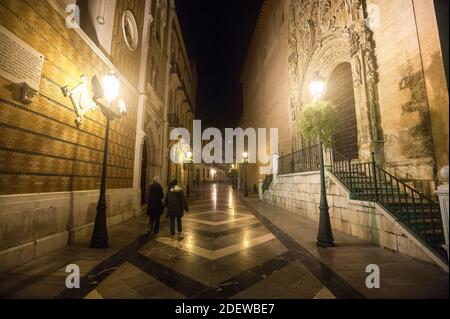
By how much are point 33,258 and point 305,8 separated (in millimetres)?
18120

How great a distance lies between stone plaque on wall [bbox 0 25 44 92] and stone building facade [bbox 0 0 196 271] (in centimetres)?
7

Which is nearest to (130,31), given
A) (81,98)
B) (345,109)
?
(81,98)

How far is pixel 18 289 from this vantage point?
3.11 m

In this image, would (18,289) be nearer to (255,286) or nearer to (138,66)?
(255,286)

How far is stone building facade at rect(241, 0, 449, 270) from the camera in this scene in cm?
653

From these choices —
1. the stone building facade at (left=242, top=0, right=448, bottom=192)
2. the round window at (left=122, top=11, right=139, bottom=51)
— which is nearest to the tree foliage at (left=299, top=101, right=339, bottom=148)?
the stone building facade at (left=242, top=0, right=448, bottom=192)

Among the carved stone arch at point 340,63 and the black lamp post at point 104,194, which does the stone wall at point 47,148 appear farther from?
the carved stone arch at point 340,63

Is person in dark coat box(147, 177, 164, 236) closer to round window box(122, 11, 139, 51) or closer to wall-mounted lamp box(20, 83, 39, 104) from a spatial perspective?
wall-mounted lamp box(20, 83, 39, 104)

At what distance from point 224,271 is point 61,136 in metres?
5.11

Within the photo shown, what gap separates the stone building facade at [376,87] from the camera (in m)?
6.53

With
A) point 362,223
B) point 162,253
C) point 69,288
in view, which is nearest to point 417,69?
point 362,223

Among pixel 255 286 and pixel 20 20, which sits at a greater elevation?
pixel 20 20

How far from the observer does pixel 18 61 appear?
4145 millimetres

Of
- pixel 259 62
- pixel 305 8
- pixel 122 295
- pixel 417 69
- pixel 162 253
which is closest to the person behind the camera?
pixel 122 295
